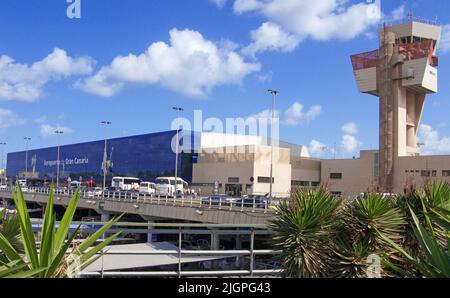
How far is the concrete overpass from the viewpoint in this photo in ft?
99.3

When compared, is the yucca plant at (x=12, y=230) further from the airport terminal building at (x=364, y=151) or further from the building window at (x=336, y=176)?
the building window at (x=336, y=176)

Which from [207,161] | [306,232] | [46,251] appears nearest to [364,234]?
[306,232]

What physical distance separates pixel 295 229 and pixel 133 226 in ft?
6.84

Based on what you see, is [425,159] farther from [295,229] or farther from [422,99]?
[295,229]

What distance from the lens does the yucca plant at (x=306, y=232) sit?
5.60m

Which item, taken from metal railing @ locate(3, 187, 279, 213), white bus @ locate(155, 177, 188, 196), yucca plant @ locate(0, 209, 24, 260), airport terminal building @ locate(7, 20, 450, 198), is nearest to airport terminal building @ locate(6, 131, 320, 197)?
airport terminal building @ locate(7, 20, 450, 198)

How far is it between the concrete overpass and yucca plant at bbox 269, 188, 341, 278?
16927 millimetres

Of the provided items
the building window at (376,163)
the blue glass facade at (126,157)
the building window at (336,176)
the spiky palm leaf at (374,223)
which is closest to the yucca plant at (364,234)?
the spiky palm leaf at (374,223)

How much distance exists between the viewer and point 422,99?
65.9 meters

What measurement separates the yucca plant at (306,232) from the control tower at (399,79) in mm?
55062

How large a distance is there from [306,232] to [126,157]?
285 feet
